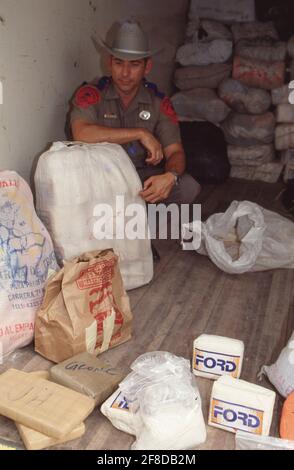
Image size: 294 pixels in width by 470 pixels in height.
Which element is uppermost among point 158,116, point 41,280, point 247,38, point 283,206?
point 247,38

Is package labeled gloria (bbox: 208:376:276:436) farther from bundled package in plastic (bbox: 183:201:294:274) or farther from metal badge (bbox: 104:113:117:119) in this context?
metal badge (bbox: 104:113:117:119)

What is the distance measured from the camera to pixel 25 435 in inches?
54.7

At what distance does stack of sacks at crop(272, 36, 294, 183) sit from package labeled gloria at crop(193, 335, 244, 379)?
9.13 ft

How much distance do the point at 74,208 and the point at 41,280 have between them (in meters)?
0.31

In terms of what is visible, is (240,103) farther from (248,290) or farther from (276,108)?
(248,290)

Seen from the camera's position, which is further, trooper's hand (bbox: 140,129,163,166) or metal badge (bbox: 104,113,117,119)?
metal badge (bbox: 104,113,117,119)

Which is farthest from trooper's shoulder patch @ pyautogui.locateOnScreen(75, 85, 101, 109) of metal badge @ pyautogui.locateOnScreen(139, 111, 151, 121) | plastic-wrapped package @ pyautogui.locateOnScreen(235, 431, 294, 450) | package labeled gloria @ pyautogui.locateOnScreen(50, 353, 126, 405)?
plastic-wrapped package @ pyautogui.locateOnScreen(235, 431, 294, 450)

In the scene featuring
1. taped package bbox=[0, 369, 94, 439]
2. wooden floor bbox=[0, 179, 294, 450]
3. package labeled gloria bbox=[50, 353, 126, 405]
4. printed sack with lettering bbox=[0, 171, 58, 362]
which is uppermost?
printed sack with lettering bbox=[0, 171, 58, 362]

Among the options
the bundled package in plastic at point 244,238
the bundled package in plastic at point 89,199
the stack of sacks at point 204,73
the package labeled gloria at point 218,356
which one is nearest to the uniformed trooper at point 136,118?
the bundled package in plastic at point 89,199

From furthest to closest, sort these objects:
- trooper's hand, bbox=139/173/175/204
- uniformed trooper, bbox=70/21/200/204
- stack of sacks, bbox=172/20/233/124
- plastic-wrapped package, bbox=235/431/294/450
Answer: stack of sacks, bbox=172/20/233/124 → uniformed trooper, bbox=70/21/200/204 → trooper's hand, bbox=139/173/175/204 → plastic-wrapped package, bbox=235/431/294/450

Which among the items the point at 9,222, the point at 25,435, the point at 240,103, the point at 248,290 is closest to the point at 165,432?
the point at 25,435

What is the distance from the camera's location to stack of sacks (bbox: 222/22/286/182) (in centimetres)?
411

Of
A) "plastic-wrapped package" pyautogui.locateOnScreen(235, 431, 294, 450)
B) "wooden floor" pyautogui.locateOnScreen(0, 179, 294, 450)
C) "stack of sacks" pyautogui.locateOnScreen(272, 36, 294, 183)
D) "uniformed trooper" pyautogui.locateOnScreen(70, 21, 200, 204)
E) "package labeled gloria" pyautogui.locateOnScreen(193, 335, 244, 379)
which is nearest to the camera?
"plastic-wrapped package" pyautogui.locateOnScreen(235, 431, 294, 450)

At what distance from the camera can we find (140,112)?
2.62m
